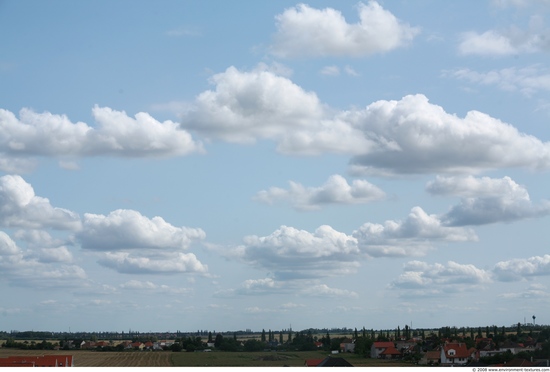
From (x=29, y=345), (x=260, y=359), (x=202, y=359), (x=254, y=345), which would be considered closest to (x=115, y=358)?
(x=202, y=359)

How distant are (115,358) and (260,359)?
54.5 ft

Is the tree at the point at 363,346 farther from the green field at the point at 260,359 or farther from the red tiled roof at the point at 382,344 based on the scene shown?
the green field at the point at 260,359

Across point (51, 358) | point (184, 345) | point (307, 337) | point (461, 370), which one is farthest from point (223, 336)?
point (461, 370)

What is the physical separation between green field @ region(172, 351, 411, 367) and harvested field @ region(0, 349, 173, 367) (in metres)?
1.87

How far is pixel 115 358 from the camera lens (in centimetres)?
8562

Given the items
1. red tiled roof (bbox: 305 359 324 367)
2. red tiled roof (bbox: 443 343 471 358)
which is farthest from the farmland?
red tiled roof (bbox: 443 343 471 358)

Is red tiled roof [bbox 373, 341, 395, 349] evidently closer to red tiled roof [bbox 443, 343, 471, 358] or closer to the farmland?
the farmland

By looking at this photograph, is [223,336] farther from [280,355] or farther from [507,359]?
[507,359]

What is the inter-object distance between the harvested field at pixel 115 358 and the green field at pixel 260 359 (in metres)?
1.87

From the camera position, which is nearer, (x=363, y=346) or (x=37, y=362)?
(x=37, y=362)

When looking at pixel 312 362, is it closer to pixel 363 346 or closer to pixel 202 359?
pixel 363 346

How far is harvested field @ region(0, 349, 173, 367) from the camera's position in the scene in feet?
252

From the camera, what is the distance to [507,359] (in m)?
66.8

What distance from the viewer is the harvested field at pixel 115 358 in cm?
7694
